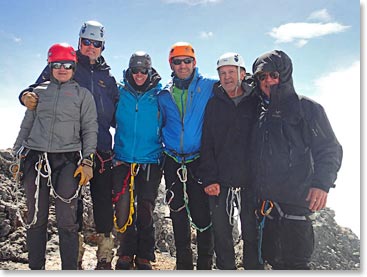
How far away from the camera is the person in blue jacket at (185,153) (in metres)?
5.99

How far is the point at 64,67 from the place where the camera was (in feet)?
17.4

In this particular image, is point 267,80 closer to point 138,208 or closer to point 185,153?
point 185,153

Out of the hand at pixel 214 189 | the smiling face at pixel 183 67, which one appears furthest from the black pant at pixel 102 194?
the smiling face at pixel 183 67

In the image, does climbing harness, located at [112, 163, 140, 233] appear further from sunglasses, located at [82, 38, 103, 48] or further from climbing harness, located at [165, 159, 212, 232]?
sunglasses, located at [82, 38, 103, 48]

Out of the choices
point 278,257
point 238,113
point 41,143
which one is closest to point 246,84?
point 238,113

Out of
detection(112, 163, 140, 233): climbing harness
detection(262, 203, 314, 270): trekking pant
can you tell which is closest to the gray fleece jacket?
detection(112, 163, 140, 233): climbing harness

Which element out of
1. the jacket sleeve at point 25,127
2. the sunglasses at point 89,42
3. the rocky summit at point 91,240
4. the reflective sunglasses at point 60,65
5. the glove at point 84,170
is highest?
the sunglasses at point 89,42

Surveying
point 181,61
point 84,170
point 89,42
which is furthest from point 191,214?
point 89,42

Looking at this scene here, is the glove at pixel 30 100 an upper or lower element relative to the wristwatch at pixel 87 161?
upper

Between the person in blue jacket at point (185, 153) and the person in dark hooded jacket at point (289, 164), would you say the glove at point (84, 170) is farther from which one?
the person in dark hooded jacket at point (289, 164)

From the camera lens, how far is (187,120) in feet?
19.8

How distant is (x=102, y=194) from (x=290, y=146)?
10.7 ft

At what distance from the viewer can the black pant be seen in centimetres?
598

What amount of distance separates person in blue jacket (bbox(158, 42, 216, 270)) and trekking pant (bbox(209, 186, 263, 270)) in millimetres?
472
